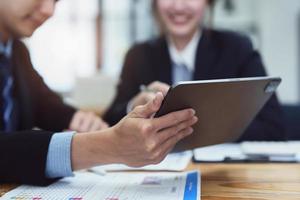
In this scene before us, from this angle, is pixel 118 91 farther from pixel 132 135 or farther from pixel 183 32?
pixel 132 135

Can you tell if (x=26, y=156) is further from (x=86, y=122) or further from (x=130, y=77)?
(x=130, y=77)

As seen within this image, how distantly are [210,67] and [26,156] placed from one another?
0.84 metres

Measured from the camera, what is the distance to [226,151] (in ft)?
3.32

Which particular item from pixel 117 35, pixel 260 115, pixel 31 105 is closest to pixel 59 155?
pixel 31 105

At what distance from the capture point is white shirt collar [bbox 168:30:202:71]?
1.45 m

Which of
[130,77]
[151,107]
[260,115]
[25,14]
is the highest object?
[25,14]

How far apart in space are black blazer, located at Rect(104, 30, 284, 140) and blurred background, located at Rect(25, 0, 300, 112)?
181 centimetres

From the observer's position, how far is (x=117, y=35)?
454cm

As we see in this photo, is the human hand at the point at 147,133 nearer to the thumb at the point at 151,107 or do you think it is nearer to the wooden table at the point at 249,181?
the thumb at the point at 151,107

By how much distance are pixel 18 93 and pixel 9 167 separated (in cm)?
47

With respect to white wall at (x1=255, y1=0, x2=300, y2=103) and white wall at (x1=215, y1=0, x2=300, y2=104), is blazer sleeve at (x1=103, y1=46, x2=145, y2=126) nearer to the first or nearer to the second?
white wall at (x1=215, y1=0, x2=300, y2=104)

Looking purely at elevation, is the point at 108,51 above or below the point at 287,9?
below

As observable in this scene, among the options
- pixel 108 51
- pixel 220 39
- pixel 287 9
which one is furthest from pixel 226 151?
pixel 108 51

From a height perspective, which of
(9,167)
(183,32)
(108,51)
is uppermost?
(183,32)
